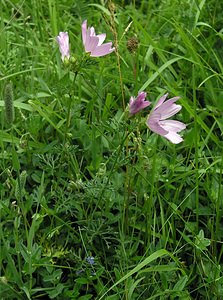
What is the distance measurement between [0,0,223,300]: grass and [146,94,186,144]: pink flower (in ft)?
0.13

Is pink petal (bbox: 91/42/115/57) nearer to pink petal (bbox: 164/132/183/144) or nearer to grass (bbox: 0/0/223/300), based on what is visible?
grass (bbox: 0/0/223/300)

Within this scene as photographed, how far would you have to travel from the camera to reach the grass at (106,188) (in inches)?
69.0

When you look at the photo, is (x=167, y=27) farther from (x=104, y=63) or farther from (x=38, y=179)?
(x=38, y=179)

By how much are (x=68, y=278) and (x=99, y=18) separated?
1.32 metres

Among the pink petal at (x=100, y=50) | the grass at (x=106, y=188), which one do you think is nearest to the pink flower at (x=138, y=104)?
the grass at (x=106, y=188)

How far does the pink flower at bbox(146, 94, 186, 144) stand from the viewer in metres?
1.68

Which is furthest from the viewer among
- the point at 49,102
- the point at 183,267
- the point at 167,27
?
the point at 167,27

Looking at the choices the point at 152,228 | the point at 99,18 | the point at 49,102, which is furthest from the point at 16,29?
the point at 152,228

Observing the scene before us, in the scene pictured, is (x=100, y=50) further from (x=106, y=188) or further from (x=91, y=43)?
(x=106, y=188)

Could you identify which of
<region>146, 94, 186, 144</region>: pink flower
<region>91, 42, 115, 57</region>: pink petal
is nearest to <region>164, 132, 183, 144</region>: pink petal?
<region>146, 94, 186, 144</region>: pink flower

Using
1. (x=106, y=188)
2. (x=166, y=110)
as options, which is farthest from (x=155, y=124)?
(x=106, y=188)

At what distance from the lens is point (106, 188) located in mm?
1792

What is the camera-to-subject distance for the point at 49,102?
2346 mm

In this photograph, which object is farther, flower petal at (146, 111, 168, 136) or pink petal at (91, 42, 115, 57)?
pink petal at (91, 42, 115, 57)
